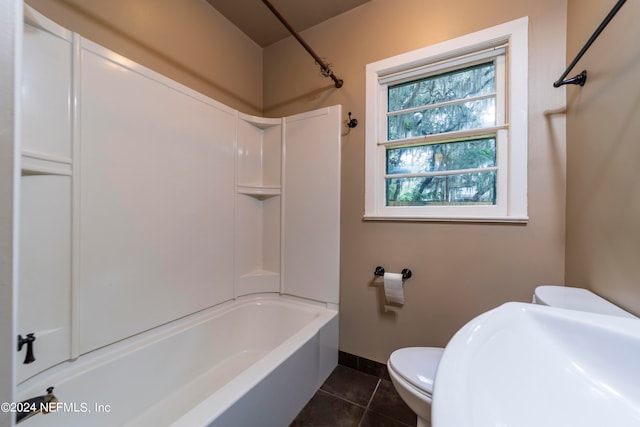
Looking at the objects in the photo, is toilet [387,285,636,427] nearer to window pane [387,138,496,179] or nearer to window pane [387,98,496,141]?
window pane [387,138,496,179]

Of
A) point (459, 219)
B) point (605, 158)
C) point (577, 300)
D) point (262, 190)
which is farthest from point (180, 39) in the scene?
point (577, 300)

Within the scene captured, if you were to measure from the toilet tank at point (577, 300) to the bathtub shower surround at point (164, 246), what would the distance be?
1161mm

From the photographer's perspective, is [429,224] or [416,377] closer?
[416,377]

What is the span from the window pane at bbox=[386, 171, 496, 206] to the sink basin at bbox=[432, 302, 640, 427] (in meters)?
0.93

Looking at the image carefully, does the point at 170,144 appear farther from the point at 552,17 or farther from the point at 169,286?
the point at 552,17

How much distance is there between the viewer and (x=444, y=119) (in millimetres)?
1553

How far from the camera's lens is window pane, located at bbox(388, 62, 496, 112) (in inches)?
57.7

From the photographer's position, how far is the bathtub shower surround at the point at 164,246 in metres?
1.00

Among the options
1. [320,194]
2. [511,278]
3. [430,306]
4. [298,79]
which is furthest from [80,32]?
[511,278]

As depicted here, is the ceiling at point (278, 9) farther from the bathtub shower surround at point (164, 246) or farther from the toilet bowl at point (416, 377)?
the toilet bowl at point (416, 377)

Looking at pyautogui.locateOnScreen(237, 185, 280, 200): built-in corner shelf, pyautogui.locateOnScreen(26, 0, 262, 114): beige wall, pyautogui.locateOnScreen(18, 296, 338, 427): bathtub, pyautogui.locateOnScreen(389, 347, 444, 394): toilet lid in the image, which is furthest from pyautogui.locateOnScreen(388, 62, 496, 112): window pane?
pyautogui.locateOnScreen(18, 296, 338, 427): bathtub

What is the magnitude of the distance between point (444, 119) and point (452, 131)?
0.35ft

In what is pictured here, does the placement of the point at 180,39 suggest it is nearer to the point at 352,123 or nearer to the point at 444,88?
the point at 352,123

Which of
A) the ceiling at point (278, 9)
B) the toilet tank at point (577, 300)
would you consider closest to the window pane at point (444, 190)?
the toilet tank at point (577, 300)
